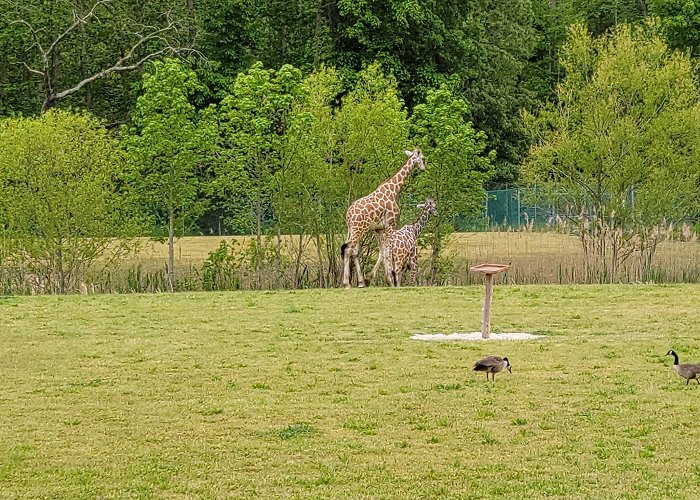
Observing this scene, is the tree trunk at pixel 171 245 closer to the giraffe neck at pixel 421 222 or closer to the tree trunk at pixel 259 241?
the tree trunk at pixel 259 241

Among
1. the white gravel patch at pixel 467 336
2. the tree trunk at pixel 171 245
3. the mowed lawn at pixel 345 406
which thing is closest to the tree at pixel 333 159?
the tree trunk at pixel 171 245

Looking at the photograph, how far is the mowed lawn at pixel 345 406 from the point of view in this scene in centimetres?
973

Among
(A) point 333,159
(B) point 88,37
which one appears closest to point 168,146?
(A) point 333,159

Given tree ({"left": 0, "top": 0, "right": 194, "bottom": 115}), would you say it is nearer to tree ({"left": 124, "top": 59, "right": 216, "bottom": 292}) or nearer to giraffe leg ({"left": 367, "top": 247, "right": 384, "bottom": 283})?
tree ({"left": 124, "top": 59, "right": 216, "bottom": 292})

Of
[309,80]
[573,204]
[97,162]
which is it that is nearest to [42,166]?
[97,162]

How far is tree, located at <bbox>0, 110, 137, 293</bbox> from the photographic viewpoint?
91.2ft

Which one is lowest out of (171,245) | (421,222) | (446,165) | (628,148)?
(171,245)

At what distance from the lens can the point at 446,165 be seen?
30672 mm

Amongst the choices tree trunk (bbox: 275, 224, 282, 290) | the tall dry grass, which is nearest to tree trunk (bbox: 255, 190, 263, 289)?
the tall dry grass

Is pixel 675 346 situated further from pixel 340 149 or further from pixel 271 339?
pixel 340 149

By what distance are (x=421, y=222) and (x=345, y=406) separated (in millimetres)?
16542

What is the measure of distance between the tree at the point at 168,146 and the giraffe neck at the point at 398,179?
4482 mm

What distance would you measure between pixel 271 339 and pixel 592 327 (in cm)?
503

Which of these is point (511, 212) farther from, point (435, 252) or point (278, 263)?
point (278, 263)
